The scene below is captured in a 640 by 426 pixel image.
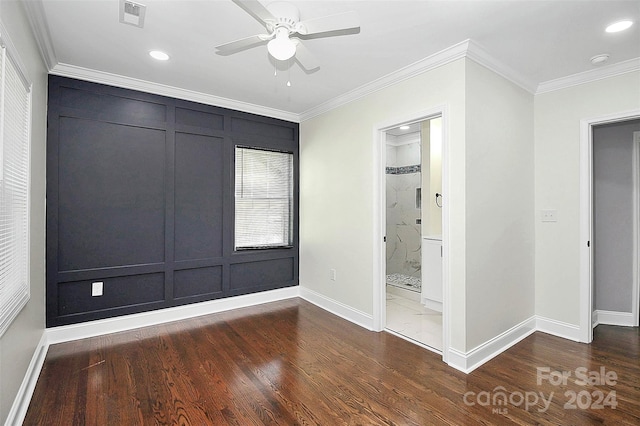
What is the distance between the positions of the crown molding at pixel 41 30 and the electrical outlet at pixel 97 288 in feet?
6.96

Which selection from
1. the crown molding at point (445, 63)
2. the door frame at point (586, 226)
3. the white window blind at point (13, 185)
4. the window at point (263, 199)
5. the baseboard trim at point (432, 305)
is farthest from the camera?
the window at point (263, 199)

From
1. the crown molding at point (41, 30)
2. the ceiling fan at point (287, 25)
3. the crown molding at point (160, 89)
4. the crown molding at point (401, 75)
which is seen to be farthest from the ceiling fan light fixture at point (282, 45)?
the crown molding at point (160, 89)

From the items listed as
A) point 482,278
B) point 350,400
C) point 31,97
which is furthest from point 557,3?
point 31,97

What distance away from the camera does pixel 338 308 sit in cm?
394

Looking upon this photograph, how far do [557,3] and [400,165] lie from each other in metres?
4.03

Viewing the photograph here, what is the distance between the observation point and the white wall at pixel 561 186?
312 centimetres

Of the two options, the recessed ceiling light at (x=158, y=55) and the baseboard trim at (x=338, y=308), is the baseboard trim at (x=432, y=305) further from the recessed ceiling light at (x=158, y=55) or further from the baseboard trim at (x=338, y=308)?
the recessed ceiling light at (x=158, y=55)

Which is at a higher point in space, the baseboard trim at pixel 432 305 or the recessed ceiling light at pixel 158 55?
the recessed ceiling light at pixel 158 55

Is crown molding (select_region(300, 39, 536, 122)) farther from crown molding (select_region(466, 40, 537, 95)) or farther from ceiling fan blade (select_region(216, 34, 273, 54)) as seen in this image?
ceiling fan blade (select_region(216, 34, 273, 54))

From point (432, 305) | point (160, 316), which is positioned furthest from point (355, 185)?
point (160, 316)

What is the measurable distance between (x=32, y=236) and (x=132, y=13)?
1.84m

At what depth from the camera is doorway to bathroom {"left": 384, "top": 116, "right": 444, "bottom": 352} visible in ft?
12.1

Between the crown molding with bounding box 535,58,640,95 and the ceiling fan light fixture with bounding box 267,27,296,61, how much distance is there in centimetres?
291

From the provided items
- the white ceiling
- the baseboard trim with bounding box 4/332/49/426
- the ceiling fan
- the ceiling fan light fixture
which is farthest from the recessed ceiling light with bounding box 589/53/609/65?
the baseboard trim with bounding box 4/332/49/426
